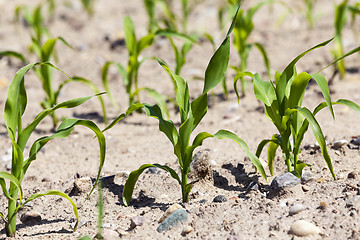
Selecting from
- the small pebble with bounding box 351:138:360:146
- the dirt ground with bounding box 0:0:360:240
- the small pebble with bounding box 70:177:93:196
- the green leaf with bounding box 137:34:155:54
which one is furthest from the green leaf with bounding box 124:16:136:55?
the small pebble with bounding box 351:138:360:146

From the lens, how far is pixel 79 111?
4.20 meters

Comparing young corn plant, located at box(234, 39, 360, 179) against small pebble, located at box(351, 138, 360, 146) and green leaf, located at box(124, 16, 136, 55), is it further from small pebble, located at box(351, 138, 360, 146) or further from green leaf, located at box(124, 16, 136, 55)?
green leaf, located at box(124, 16, 136, 55)

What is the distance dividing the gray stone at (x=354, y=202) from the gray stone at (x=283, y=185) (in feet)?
0.76

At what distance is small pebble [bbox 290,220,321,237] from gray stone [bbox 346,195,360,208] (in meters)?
0.18

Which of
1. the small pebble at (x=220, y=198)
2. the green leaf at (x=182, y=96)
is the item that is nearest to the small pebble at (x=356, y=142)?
the small pebble at (x=220, y=198)

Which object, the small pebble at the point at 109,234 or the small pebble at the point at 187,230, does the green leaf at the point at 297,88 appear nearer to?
the small pebble at the point at 187,230

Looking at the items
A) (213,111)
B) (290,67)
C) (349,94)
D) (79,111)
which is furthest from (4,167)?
(349,94)

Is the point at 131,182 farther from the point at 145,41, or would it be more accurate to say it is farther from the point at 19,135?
the point at 145,41

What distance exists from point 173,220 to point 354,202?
2.27ft

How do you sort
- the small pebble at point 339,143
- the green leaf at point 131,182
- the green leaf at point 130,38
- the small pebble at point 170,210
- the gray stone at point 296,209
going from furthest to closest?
the green leaf at point 130,38 → the small pebble at point 339,143 → the green leaf at point 131,182 → the small pebble at point 170,210 → the gray stone at point 296,209

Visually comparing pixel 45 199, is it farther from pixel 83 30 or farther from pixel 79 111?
pixel 83 30

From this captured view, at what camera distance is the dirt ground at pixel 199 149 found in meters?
2.14

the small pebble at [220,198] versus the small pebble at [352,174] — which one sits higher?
the small pebble at [352,174]

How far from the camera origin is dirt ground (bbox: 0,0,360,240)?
2.14 meters
